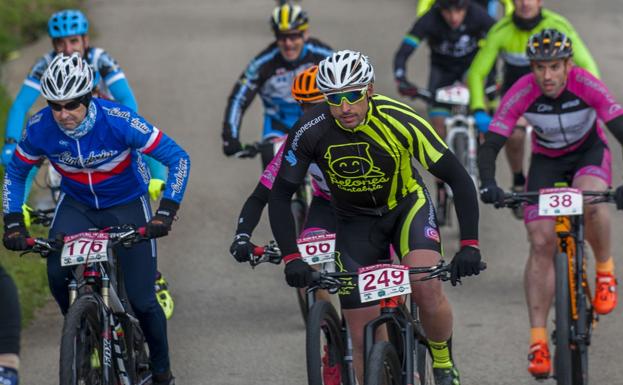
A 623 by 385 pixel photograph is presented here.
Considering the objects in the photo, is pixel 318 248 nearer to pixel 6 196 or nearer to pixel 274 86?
pixel 6 196

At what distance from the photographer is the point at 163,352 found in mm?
8164

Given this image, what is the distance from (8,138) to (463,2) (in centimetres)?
489

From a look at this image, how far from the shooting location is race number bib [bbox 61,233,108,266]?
735 centimetres

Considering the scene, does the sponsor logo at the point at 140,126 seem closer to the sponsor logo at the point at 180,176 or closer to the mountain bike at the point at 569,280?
the sponsor logo at the point at 180,176

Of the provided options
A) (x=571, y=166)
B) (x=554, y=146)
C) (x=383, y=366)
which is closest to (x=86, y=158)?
(x=383, y=366)

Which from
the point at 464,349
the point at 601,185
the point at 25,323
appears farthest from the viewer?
the point at 25,323

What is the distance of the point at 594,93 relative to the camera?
871 cm

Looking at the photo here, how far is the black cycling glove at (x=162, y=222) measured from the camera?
294 inches

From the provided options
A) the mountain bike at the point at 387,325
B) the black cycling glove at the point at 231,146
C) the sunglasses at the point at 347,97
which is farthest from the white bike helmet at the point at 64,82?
the black cycling glove at the point at 231,146

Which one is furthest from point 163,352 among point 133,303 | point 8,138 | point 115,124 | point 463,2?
point 463,2

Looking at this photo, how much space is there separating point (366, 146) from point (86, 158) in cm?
160

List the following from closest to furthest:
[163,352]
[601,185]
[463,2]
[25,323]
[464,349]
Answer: [163,352]
[601,185]
[464,349]
[25,323]
[463,2]

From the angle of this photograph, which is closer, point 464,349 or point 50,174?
point 464,349

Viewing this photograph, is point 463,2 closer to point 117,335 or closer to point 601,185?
point 601,185
